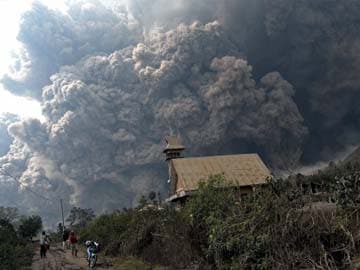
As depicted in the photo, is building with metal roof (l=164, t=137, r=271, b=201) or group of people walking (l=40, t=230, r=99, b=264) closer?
group of people walking (l=40, t=230, r=99, b=264)

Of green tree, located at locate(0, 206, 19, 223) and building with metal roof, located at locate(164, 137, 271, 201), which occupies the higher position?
green tree, located at locate(0, 206, 19, 223)

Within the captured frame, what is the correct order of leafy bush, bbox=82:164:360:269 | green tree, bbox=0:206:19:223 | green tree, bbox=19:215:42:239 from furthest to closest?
green tree, bbox=0:206:19:223, green tree, bbox=19:215:42:239, leafy bush, bbox=82:164:360:269

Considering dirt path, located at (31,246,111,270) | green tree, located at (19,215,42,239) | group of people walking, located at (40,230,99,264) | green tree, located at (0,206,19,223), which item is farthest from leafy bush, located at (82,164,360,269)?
green tree, located at (0,206,19,223)

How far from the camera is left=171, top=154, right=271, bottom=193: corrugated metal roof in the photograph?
1271 inches

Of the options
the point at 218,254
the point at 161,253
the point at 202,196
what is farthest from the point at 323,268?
the point at 161,253

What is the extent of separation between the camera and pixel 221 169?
110 ft

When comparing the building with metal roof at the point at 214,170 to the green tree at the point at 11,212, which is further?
the green tree at the point at 11,212

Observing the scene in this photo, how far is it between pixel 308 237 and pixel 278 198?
4.04 feet

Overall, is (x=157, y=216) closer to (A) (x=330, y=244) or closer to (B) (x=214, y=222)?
(B) (x=214, y=222)

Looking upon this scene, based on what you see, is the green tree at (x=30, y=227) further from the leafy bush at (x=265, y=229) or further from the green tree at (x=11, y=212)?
the leafy bush at (x=265, y=229)

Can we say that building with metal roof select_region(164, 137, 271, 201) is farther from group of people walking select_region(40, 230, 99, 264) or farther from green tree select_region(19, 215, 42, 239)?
green tree select_region(19, 215, 42, 239)

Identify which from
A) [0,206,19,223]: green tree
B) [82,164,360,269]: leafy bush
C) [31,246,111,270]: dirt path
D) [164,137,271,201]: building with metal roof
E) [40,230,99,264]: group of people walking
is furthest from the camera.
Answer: [0,206,19,223]: green tree

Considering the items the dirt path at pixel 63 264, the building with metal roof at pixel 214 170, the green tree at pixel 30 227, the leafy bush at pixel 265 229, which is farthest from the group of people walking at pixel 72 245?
the green tree at pixel 30 227

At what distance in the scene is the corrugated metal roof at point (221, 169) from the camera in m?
32.3
